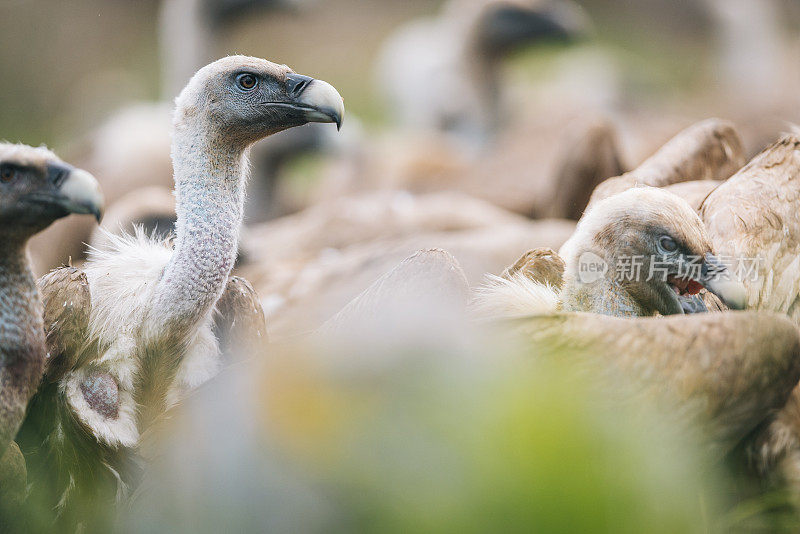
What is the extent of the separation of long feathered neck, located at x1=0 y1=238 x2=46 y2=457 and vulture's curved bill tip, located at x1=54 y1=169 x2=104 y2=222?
13cm

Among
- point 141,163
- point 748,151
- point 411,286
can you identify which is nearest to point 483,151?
point 141,163

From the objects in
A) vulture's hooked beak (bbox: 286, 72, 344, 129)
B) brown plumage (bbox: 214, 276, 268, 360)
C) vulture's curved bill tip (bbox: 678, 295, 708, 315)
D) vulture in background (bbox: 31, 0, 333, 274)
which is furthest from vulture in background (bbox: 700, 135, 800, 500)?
vulture in background (bbox: 31, 0, 333, 274)

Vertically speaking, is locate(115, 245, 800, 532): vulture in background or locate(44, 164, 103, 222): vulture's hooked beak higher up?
locate(44, 164, 103, 222): vulture's hooked beak

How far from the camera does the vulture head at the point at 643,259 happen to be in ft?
7.94

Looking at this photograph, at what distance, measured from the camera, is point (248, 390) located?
1.94 m

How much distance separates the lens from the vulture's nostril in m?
2.53

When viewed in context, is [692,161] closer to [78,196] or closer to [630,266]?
[630,266]

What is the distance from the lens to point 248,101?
2.51 metres

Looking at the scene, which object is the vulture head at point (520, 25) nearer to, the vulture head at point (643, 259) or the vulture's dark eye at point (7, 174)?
the vulture head at point (643, 259)

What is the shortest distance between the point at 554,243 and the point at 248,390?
199cm

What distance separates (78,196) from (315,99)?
0.75 metres

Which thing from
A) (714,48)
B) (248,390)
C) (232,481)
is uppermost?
(714,48)

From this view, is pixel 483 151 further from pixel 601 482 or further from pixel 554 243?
pixel 601 482

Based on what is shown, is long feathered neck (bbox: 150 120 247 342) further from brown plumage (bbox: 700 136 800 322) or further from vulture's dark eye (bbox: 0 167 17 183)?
brown plumage (bbox: 700 136 800 322)
